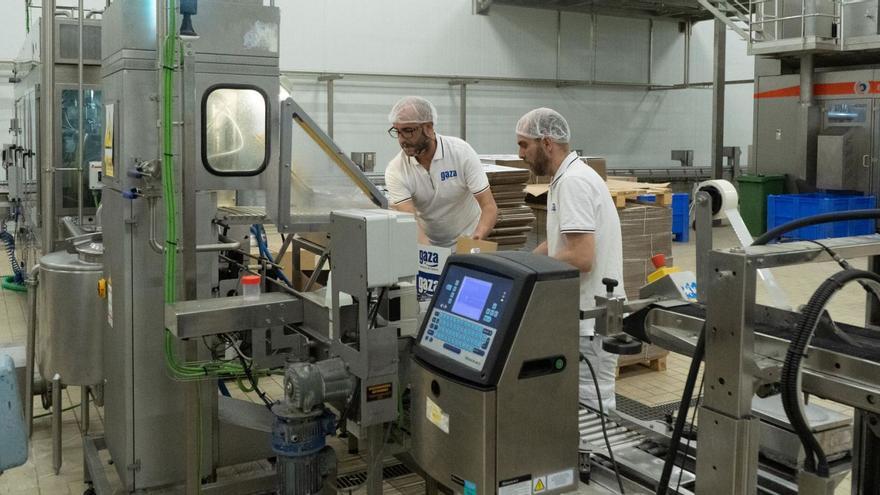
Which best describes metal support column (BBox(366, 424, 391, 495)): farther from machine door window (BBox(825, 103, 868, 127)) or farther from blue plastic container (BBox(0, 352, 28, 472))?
machine door window (BBox(825, 103, 868, 127))

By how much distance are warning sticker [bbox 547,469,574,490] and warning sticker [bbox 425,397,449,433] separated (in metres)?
0.23

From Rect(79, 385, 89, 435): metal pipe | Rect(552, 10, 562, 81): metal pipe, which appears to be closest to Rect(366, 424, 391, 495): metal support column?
Rect(79, 385, 89, 435): metal pipe

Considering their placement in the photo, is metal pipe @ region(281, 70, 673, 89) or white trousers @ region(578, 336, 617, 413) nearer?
white trousers @ region(578, 336, 617, 413)

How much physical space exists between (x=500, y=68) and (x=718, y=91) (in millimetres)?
3044

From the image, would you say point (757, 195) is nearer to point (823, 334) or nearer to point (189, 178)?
point (189, 178)

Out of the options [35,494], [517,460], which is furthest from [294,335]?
[35,494]

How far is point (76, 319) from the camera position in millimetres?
3363

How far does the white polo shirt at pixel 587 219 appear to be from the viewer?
8.97ft

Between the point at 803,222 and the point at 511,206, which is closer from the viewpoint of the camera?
the point at 803,222

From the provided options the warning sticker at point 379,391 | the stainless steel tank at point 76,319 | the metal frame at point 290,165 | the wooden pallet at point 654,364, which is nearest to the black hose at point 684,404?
the warning sticker at point 379,391

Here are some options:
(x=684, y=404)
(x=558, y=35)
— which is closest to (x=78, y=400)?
(x=684, y=404)

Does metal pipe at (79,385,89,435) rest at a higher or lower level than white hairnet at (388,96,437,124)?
lower

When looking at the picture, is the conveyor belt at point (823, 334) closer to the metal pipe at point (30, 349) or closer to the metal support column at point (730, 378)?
the metal support column at point (730, 378)

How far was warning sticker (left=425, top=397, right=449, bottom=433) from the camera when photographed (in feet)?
5.38
